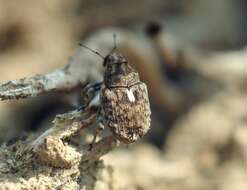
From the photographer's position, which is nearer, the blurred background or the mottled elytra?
the mottled elytra

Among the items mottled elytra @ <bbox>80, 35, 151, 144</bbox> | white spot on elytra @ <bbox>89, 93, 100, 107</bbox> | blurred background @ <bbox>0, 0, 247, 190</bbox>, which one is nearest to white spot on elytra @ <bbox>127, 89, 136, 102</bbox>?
mottled elytra @ <bbox>80, 35, 151, 144</bbox>

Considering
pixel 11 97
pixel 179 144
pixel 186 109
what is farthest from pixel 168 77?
pixel 11 97

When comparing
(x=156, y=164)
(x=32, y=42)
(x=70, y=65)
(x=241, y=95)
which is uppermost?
(x=70, y=65)

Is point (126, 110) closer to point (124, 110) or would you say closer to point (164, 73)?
point (124, 110)

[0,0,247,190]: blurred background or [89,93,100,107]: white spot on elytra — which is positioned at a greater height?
[89,93,100,107]: white spot on elytra

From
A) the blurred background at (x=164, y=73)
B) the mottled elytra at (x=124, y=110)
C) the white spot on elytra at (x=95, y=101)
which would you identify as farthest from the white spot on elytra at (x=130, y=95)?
the blurred background at (x=164, y=73)

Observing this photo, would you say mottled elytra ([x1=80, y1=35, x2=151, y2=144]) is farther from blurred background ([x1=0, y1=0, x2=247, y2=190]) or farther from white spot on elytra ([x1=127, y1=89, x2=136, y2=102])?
blurred background ([x1=0, y1=0, x2=247, y2=190])

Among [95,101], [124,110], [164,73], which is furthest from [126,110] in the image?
[164,73]

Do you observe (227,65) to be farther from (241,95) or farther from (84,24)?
(84,24)

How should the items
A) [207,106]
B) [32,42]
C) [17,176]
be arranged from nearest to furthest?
1. [17,176]
2. [207,106]
3. [32,42]
